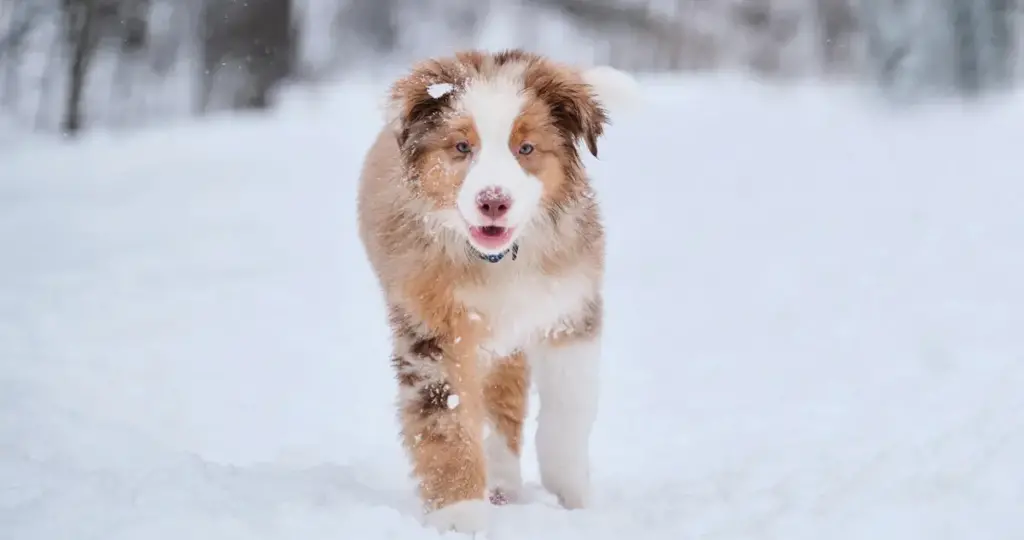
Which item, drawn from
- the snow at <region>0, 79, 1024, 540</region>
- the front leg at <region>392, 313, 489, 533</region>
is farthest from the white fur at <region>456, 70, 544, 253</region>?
the snow at <region>0, 79, 1024, 540</region>

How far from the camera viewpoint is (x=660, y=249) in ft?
34.9

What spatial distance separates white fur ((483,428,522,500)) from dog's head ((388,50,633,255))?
115 cm

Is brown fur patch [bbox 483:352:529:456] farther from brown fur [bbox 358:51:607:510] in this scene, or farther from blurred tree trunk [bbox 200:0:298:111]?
blurred tree trunk [bbox 200:0:298:111]

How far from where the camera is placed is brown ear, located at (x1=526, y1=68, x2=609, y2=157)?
387cm

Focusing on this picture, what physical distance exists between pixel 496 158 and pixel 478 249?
0.32 meters

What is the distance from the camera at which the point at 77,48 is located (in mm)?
13898

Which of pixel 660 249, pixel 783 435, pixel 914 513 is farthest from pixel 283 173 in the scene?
pixel 914 513

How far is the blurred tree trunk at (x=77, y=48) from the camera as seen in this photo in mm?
13727

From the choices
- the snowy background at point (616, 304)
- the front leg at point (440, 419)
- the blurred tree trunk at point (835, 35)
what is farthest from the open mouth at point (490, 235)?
the blurred tree trunk at point (835, 35)

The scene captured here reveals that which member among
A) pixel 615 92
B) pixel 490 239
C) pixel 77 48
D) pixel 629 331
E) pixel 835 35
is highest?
pixel 835 35

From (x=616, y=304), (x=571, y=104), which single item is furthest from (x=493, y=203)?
(x=616, y=304)

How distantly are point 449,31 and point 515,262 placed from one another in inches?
483

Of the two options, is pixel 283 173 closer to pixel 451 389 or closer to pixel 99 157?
pixel 99 157

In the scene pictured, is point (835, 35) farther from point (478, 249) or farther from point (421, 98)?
point (478, 249)
